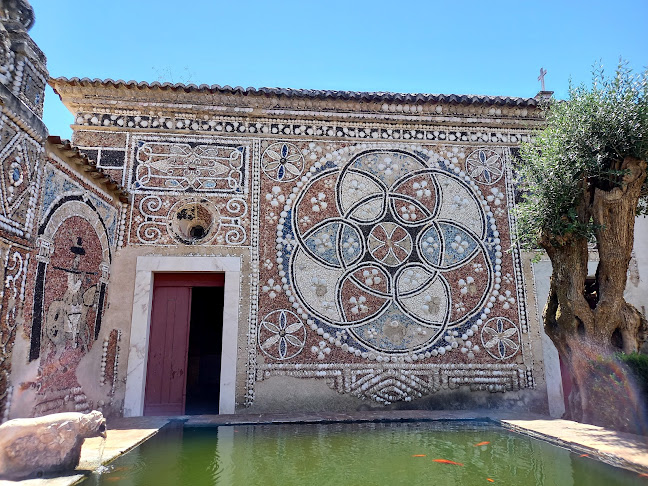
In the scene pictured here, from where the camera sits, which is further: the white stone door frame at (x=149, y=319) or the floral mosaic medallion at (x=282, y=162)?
the floral mosaic medallion at (x=282, y=162)

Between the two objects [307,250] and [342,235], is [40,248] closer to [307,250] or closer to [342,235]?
[307,250]

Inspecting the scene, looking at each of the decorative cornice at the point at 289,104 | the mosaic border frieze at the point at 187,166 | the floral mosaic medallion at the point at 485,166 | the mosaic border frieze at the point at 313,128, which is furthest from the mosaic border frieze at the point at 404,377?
the decorative cornice at the point at 289,104

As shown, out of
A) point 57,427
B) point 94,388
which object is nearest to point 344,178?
point 94,388

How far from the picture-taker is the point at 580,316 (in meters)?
4.60

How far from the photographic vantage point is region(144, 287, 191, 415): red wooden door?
564 cm

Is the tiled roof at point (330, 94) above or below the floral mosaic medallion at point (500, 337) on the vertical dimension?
above

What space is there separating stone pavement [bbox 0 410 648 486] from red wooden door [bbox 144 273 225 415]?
53cm

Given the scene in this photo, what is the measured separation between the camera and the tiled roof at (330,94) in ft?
19.8

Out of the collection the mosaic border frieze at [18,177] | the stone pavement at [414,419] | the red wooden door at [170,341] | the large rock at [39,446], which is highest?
the mosaic border frieze at [18,177]

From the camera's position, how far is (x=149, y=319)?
5727mm

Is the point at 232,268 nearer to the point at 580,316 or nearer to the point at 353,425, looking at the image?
the point at 353,425

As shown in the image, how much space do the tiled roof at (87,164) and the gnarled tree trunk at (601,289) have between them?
4.69 metres

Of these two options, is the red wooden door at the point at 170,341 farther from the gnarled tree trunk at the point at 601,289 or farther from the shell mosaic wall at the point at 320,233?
the gnarled tree trunk at the point at 601,289

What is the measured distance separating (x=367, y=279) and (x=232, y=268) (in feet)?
5.49
